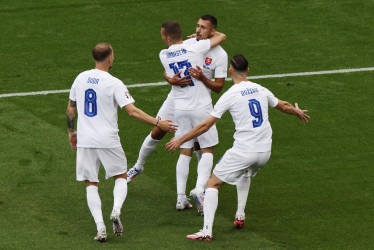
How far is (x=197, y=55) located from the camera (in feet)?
40.0

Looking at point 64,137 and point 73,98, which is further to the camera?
point 64,137

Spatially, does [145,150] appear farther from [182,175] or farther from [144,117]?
[144,117]

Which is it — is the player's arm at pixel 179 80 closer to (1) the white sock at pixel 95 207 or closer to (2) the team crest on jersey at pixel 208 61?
(2) the team crest on jersey at pixel 208 61

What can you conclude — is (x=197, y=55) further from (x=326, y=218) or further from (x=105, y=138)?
(x=326, y=218)

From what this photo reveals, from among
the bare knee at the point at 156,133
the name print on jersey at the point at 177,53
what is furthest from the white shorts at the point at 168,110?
the name print on jersey at the point at 177,53

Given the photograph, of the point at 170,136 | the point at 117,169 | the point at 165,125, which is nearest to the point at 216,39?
the point at 165,125

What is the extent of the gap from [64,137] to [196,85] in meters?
3.57

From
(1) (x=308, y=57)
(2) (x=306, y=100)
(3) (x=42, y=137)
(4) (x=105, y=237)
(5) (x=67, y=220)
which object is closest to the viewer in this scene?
(4) (x=105, y=237)

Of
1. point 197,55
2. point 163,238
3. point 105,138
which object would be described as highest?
point 197,55

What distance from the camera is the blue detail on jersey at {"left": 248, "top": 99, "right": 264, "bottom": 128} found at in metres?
11.3

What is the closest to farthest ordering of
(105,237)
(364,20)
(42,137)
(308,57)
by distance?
(105,237) < (42,137) < (308,57) < (364,20)

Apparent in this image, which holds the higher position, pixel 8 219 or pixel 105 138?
pixel 105 138

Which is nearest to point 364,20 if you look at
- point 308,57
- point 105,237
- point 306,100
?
point 308,57

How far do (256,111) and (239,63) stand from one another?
0.62 m
